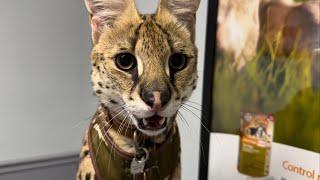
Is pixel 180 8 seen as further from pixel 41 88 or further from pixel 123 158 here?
pixel 41 88

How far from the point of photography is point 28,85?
130 centimetres

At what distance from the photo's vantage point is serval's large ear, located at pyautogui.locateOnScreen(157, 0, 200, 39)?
62cm

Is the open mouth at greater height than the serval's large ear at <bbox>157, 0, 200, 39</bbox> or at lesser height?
lesser

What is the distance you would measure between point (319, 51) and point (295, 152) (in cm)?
23

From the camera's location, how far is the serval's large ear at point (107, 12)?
23.6 inches

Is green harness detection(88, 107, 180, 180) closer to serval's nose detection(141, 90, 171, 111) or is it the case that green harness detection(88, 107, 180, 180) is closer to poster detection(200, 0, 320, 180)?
serval's nose detection(141, 90, 171, 111)

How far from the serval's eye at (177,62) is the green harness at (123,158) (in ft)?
0.34

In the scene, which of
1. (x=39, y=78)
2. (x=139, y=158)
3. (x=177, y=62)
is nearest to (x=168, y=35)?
(x=177, y=62)

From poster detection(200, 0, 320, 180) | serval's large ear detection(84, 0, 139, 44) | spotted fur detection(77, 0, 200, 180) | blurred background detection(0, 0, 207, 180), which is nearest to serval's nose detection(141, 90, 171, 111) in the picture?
spotted fur detection(77, 0, 200, 180)

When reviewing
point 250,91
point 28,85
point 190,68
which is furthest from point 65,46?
point 190,68

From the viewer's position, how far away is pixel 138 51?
23.5 inches

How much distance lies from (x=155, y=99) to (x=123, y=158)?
0.12 meters

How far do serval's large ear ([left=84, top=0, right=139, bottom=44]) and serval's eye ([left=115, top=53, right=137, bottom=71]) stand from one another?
0.16 ft

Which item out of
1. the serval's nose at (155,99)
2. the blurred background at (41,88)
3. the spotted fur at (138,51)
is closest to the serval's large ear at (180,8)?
the spotted fur at (138,51)
